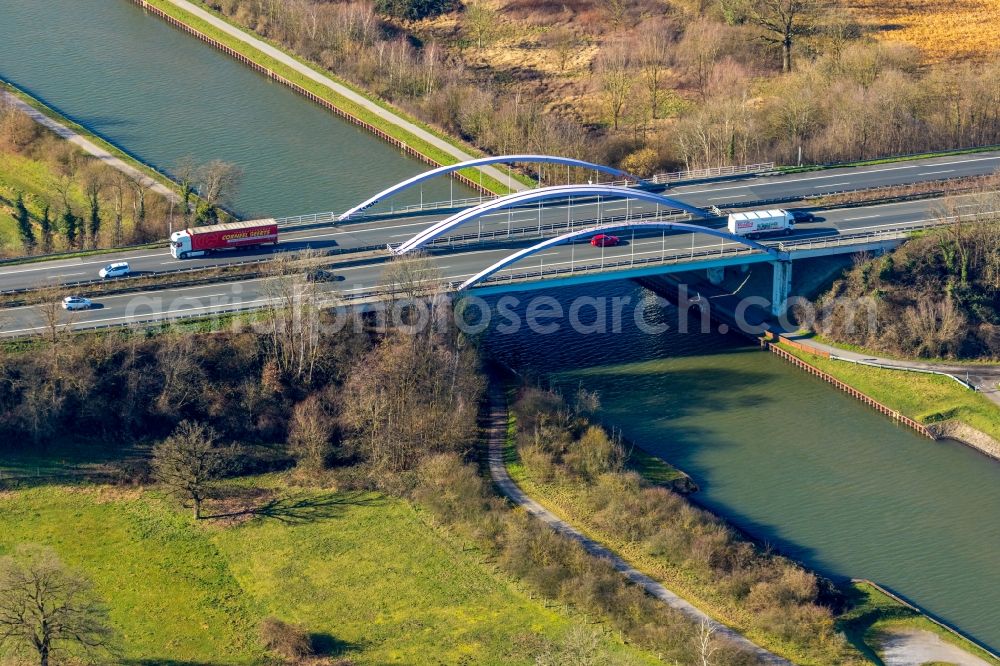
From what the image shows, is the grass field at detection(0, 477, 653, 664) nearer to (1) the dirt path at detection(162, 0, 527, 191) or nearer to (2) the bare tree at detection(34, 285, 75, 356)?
(2) the bare tree at detection(34, 285, 75, 356)

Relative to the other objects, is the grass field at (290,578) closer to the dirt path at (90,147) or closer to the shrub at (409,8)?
the dirt path at (90,147)

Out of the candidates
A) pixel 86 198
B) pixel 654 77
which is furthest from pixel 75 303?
pixel 654 77

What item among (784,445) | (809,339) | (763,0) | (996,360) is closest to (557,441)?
(784,445)

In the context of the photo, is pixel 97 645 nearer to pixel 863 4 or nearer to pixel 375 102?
pixel 375 102

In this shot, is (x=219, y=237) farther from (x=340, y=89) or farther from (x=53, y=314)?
(x=340, y=89)

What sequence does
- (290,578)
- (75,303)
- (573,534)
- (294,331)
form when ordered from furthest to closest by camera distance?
(75,303) < (294,331) < (573,534) < (290,578)

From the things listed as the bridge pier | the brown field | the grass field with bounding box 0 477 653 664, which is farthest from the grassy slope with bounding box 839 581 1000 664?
the brown field
